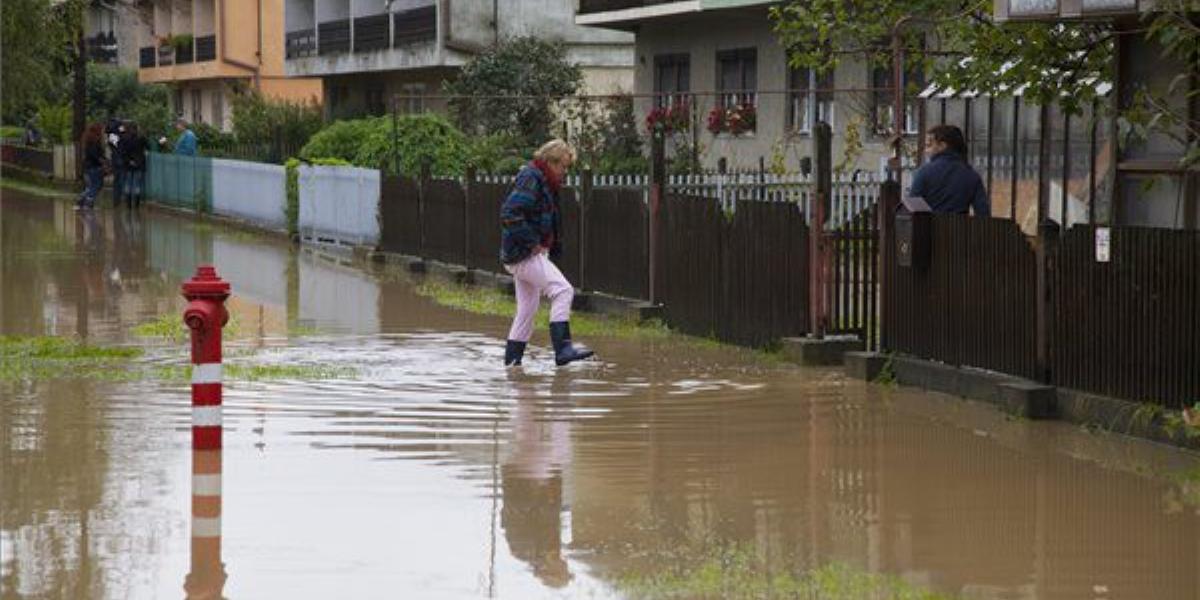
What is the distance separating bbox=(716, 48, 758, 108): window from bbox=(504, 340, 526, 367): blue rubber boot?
2126 cm

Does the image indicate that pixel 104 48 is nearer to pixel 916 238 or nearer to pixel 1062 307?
pixel 916 238

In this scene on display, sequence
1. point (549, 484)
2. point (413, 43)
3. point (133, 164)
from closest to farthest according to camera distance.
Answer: point (549, 484)
point (133, 164)
point (413, 43)

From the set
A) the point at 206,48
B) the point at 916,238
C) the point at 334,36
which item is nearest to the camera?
the point at 916,238

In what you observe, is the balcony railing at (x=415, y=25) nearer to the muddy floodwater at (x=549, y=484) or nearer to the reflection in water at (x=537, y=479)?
the muddy floodwater at (x=549, y=484)

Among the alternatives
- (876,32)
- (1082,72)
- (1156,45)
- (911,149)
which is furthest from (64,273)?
(1156,45)

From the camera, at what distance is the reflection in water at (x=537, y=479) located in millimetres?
9219

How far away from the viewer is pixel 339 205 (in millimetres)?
31078

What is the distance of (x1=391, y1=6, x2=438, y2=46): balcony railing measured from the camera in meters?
49.2

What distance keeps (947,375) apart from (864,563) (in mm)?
5513

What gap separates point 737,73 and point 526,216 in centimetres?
2275

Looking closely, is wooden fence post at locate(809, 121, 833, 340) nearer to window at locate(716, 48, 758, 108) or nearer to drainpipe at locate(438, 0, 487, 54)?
window at locate(716, 48, 758, 108)

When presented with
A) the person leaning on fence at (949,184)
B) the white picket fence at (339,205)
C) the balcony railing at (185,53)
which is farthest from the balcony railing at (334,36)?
the person leaning on fence at (949,184)

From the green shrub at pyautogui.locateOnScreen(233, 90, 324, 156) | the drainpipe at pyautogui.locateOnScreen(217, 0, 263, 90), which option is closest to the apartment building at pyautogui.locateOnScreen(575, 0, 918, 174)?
the green shrub at pyautogui.locateOnScreen(233, 90, 324, 156)

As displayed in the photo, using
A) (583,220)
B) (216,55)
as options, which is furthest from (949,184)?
(216,55)
